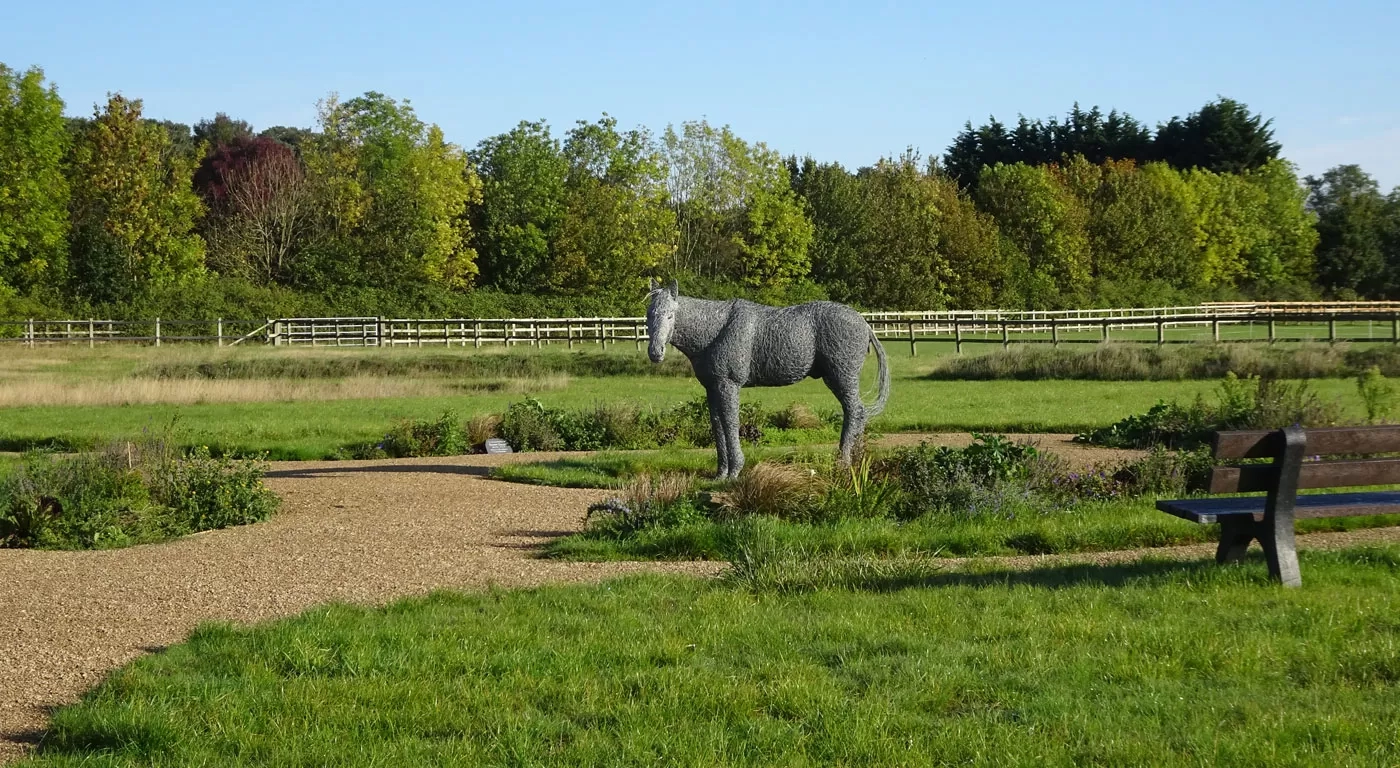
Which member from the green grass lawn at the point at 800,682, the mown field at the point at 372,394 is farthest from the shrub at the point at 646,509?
the mown field at the point at 372,394

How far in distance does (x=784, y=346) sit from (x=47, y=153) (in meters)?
43.4

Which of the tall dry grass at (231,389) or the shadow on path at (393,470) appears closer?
the shadow on path at (393,470)

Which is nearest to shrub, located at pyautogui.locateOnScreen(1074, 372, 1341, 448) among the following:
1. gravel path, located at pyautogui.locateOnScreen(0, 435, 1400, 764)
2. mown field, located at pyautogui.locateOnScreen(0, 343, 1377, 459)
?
mown field, located at pyautogui.locateOnScreen(0, 343, 1377, 459)

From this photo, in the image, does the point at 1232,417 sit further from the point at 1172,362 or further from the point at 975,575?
the point at 1172,362

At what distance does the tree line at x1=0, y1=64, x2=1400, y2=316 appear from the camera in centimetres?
5259

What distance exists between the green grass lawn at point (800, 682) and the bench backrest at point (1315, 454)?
1.91ft

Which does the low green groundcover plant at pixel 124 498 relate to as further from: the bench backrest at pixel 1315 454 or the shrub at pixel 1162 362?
the shrub at pixel 1162 362

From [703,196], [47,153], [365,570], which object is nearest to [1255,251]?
[703,196]

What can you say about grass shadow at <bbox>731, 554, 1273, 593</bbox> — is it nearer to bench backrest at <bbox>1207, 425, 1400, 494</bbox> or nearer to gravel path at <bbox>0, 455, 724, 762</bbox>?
bench backrest at <bbox>1207, 425, 1400, 494</bbox>

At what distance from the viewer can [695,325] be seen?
13.7 m

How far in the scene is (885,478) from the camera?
38.5 ft

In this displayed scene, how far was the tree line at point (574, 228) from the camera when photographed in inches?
2071

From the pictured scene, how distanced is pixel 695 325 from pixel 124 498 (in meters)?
5.42

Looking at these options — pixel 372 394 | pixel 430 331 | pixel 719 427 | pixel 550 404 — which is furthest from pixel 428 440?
pixel 430 331
